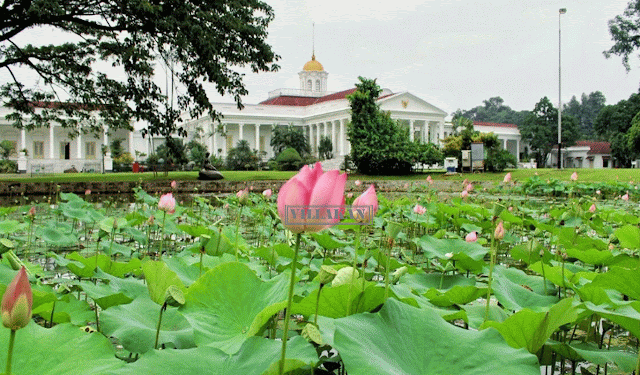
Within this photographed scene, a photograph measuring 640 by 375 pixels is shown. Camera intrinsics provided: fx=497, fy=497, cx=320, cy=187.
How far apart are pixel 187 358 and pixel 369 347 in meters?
0.23

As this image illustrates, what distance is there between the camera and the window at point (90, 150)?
34.1 metres

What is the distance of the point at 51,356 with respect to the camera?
659 millimetres

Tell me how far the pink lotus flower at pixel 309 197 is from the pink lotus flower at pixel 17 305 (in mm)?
275

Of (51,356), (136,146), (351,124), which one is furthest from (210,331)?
(136,146)

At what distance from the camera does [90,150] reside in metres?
34.4

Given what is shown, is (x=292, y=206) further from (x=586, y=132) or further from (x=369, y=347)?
(x=586, y=132)

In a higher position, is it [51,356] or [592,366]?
[51,356]

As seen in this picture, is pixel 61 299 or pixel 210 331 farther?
pixel 61 299

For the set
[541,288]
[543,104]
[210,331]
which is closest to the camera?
[210,331]

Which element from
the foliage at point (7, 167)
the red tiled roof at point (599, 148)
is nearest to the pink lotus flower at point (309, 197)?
the foliage at point (7, 167)

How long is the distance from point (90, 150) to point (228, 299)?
37.2 meters

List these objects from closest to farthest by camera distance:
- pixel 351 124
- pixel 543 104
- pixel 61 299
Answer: pixel 61 299 < pixel 351 124 < pixel 543 104

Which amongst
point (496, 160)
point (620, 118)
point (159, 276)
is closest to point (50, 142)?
point (496, 160)

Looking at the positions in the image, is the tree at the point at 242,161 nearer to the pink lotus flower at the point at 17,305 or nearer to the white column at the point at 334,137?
the white column at the point at 334,137
